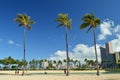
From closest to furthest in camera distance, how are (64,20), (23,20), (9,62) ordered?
(64,20) → (23,20) → (9,62)

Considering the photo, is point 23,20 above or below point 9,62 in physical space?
above

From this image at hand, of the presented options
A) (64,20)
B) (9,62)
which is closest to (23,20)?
(64,20)

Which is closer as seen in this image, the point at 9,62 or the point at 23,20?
the point at 23,20

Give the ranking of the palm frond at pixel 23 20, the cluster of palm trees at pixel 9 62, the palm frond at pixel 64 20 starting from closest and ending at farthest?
the palm frond at pixel 64 20, the palm frond at pixel 23 20, the cluster of palm trees at pixel 9 62

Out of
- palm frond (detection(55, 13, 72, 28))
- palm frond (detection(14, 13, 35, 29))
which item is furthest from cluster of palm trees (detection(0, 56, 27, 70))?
palm frond (detection(55, 13, 72, 28))

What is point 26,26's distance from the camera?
192 feet

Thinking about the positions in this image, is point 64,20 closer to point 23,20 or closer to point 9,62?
point 23,20

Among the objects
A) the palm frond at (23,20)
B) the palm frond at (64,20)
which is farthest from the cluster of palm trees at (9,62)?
the palm frond at (64,20)

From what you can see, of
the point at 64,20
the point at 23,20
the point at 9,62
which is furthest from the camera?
the point at 9,62

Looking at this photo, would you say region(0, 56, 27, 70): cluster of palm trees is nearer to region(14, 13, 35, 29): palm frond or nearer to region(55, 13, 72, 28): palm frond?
region(14, 13, 35, 29): palm frond

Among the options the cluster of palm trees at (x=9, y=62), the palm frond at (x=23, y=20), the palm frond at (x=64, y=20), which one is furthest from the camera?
the cluster of palm trees at (x=9, y=62)

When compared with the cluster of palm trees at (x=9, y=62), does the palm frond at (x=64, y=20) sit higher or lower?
higher

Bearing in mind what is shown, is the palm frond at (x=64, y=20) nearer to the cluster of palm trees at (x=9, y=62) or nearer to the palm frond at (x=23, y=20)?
the palm frond at (x=23, y=20)

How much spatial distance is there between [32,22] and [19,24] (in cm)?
373
